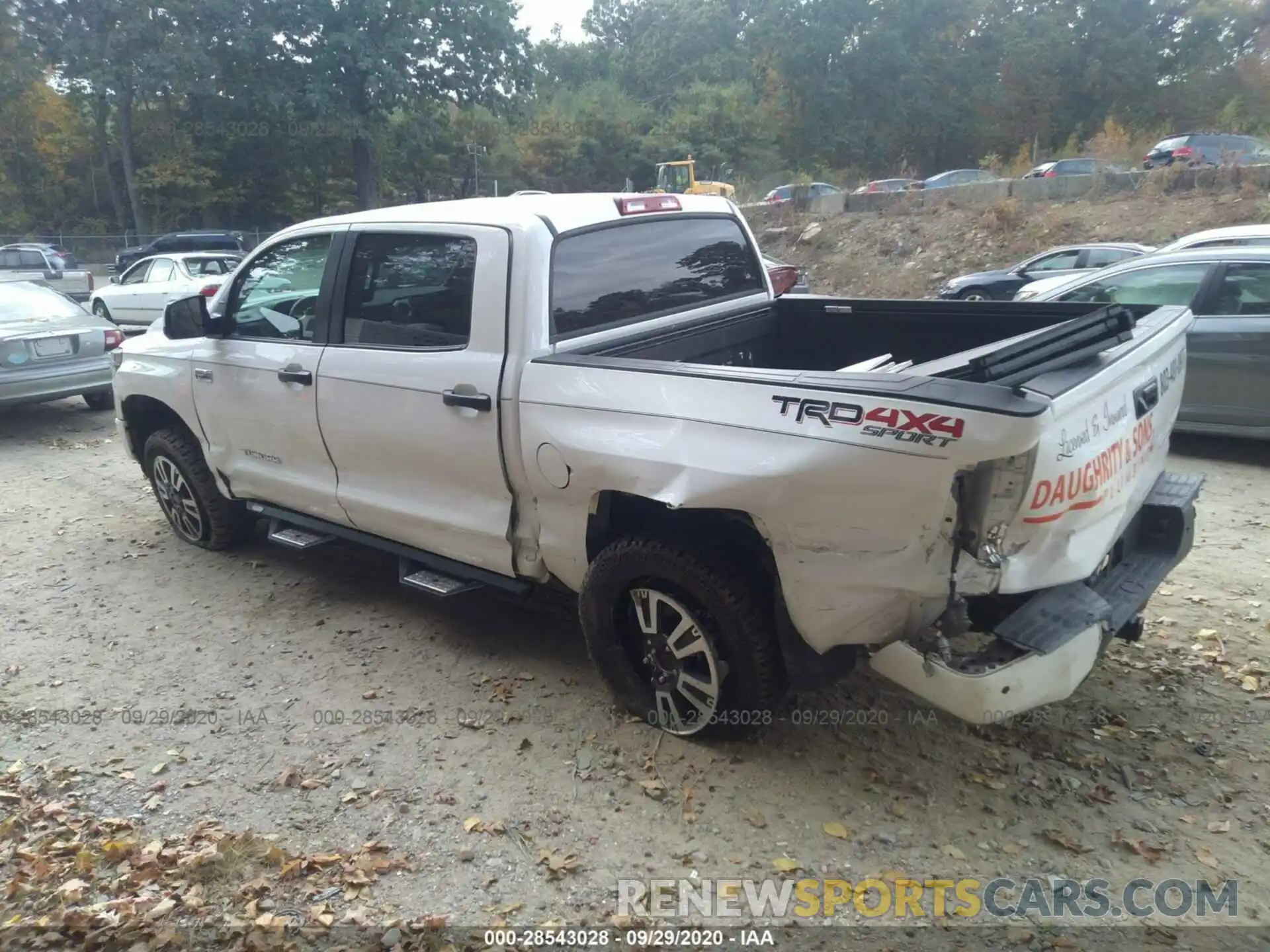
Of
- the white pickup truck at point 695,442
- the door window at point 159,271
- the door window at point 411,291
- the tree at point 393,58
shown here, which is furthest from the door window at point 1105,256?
the tree at point 393,58

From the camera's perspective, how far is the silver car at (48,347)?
881cm

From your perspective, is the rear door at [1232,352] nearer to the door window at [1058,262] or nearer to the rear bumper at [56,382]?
the door window at [1058,262]

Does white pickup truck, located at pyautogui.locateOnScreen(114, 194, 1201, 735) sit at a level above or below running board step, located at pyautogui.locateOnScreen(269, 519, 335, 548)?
above

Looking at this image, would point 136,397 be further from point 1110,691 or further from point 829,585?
point 1110,691

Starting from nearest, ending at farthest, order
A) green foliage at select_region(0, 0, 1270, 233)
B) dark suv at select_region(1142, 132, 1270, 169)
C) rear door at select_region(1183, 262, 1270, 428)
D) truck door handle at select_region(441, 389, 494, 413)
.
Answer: truck door handle at select_region(441, 389, 494, 413) < rear door at select_region(1183, 262, 1270, 428) < dark suv at select_region(1142, 132, 1270, 169) < green foliage at select_region(0, 0, 1270, 233)

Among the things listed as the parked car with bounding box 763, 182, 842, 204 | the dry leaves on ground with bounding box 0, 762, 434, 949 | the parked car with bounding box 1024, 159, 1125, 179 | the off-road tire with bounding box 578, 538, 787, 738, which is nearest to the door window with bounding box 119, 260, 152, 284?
the dry leaves on ground with bounding box 0, 762, 434, 949

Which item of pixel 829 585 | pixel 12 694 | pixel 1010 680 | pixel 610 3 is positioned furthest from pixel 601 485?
pixel 610 3

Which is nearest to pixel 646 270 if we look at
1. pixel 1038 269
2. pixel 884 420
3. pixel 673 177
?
pixel 884 420

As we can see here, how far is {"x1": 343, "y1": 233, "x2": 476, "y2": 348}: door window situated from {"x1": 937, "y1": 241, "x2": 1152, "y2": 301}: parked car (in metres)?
10.8

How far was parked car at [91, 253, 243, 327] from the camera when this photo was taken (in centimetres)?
1512

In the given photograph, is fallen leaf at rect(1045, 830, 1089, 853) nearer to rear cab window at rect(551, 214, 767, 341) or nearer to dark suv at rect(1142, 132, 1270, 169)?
rear cab window at rect(551, 214, 767, 341)

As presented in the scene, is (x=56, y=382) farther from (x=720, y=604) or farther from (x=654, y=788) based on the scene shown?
(x=720, y=604)

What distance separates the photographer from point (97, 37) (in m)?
32.2

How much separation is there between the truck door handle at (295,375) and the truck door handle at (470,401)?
996 mm
